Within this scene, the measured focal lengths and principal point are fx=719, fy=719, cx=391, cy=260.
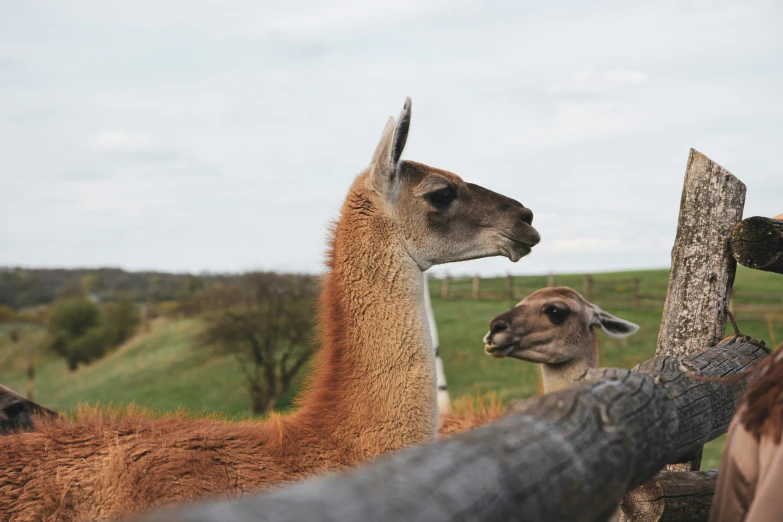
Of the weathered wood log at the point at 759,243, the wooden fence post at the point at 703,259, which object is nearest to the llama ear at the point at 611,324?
the wooden fence post at the point at 703,259

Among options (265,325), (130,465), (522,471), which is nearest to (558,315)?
(130,465)

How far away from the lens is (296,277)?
907 inches

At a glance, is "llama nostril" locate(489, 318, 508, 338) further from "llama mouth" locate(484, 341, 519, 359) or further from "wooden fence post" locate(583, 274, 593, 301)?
"wooden fence post" locate(583, 274, 593, 301)

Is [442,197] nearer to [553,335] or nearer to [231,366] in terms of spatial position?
[553,335]

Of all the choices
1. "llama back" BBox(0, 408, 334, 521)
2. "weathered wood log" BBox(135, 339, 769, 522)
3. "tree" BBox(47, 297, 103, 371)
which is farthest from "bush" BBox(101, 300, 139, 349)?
"weathered wood log" BBox(135, 339, 769, 522)

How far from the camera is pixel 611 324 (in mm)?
6406

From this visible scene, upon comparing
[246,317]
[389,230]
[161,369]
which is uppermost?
[389,230]

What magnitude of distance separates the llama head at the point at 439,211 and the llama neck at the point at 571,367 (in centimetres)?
197

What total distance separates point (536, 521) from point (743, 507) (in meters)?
0.78

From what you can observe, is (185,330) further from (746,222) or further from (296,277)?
(746,222)

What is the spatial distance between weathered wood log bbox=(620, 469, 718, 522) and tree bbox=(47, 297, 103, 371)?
45.4 m

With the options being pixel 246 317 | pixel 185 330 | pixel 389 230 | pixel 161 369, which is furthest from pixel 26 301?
pixel 389 230

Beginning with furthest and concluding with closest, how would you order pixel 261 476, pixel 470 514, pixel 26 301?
pixel 26 301
pixel 261 476
pixel 470 514

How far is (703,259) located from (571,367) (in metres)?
1.79
